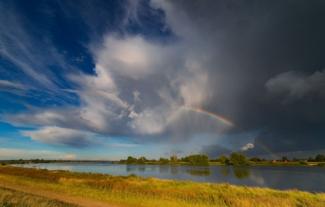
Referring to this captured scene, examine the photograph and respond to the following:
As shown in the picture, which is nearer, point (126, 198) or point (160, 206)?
point (160, 206)

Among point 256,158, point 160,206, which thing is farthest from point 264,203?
point 256,158

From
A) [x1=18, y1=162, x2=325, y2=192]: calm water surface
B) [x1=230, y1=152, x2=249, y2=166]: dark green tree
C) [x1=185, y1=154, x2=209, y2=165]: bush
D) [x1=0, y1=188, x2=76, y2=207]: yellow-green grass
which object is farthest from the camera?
[x1=185, y1=154, x2=209, y2=165]: bush

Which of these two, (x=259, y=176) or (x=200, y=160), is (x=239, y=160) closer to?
(x=200, y=160)

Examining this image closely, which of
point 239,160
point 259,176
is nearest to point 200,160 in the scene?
point 239,160

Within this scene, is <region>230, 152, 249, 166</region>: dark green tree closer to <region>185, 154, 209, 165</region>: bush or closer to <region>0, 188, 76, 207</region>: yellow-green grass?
<region>185, 154, 209, 165</region>: bush

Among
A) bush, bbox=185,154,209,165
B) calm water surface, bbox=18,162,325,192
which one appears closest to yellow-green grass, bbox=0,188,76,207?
calm water surface, bbox=18,162,325,192

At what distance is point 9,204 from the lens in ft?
34.7

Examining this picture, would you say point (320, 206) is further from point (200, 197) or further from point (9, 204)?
point (9, 204)

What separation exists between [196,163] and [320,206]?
137279 mm

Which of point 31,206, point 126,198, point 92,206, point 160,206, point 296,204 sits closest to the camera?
point 31,206

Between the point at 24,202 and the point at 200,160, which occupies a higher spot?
the point at 200,160

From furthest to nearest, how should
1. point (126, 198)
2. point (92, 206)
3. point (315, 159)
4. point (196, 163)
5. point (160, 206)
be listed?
point (315, 159) → point (196, 163) → point (126, 198) → point (160, 206) → point (92, 206)

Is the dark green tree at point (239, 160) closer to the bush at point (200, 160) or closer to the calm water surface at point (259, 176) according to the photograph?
the bush at point (200, 160)

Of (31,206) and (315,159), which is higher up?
(315,159)
